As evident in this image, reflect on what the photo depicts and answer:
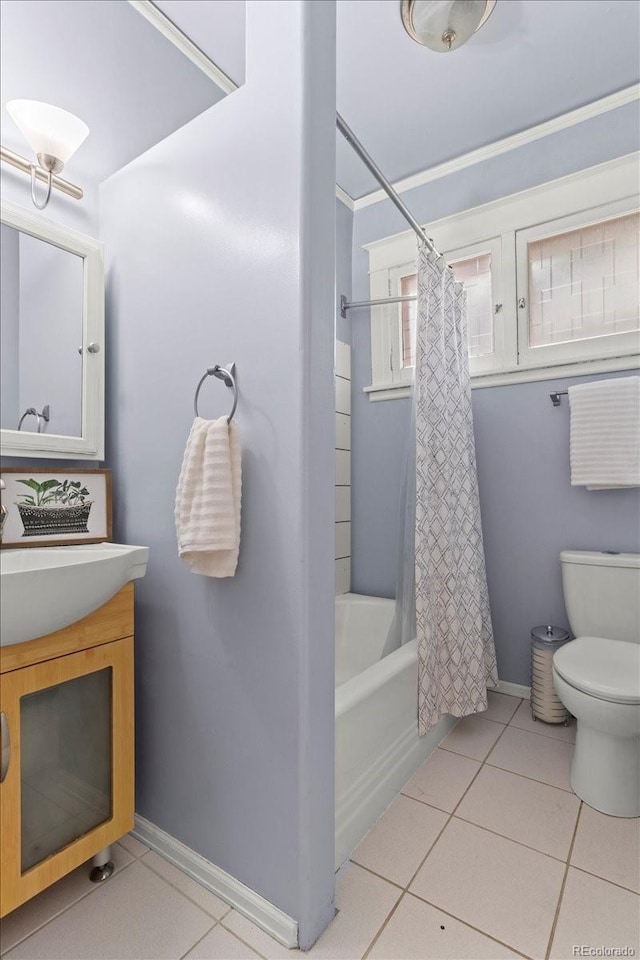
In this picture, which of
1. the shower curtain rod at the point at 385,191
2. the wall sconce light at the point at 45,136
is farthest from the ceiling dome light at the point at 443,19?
the wall sconce light at the point at 45,136

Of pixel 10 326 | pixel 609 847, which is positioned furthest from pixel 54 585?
pixel 609 847

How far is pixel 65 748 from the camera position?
3.95 ft

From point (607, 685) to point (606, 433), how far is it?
976 mm

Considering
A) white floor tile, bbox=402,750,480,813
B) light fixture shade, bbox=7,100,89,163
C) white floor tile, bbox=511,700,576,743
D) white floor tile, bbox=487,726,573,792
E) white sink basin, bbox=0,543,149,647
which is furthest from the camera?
white floor tile, bbox=511,700,576,743

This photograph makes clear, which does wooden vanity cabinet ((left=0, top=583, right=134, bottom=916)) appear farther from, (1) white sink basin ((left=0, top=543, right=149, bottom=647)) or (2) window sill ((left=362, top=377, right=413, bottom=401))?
(2) window sill ((left=362, top=377, right=413, bottom=401))

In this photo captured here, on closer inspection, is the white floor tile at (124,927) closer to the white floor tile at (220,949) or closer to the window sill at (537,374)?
the white floor tile at (220,949)

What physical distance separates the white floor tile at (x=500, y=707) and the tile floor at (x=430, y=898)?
19.8 inches

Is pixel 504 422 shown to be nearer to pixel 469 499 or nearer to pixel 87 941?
pixel 469 499

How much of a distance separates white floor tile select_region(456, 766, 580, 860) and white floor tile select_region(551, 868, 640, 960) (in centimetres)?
11

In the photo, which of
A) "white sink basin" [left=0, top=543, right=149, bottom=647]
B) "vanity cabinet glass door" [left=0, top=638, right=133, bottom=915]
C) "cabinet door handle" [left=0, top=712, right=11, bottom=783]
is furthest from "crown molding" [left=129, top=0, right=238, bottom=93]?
"cabinet door handle" [left=0, top=712, right=11, bottom=783]

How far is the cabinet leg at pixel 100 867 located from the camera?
128 centimetres

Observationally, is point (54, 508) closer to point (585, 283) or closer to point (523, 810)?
point (523, 810)

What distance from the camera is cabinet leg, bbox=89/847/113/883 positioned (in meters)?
1.28

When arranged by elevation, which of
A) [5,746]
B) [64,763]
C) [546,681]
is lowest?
[546,681]
